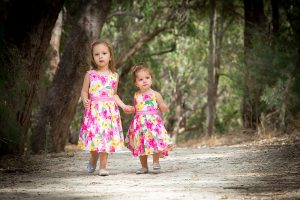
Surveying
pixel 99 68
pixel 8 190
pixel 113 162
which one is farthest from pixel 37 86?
pixel 8 190

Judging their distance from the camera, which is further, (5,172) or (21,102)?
(21,102)

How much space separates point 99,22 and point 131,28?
1326 cm

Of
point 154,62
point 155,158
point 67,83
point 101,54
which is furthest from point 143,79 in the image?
point 154,62

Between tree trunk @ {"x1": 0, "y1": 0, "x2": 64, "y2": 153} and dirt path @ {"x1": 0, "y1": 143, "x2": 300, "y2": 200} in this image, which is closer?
dirt path @ {"x1": 0, "y1": 143, "x2": 300, "y2": 200}

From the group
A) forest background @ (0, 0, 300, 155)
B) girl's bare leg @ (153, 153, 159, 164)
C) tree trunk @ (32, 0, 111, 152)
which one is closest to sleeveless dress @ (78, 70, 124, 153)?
girl's bare leg @ (153, 153, 159, 164)

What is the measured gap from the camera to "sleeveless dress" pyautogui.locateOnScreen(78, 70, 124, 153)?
Answer: 8.12 meters

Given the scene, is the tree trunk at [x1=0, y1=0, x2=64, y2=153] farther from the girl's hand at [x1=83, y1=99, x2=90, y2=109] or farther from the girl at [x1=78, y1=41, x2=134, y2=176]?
the girl's hand at [x1=83, y1=99, x2=90, y2=109]

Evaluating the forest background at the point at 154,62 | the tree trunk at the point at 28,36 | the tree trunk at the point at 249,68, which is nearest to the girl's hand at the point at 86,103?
Result: the forest background at the point at 154,62

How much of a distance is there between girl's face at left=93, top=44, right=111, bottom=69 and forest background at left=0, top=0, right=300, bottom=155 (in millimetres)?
1293

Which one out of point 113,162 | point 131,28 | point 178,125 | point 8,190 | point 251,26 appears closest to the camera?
point 8,190

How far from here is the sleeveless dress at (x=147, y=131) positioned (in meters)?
8.25

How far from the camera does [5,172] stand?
8469 millimetres

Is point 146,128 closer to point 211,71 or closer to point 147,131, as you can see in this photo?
point 147,131

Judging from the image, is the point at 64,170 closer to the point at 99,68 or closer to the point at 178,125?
the point at 99,68
